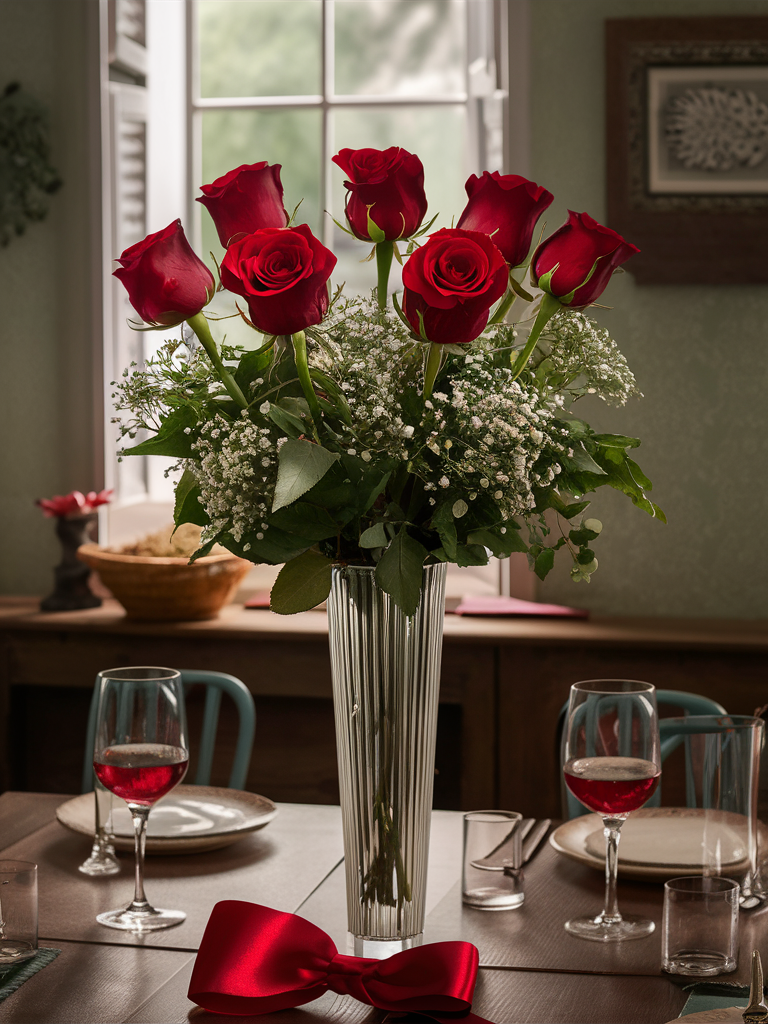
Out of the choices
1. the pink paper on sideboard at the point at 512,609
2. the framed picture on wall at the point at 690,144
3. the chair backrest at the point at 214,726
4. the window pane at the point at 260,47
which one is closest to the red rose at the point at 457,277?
the chair backrest at the point at 214,726

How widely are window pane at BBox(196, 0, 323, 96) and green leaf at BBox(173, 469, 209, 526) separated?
7.71ft

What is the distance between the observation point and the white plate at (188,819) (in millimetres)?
1337

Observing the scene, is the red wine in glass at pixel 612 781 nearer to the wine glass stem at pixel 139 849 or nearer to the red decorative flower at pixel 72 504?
the wine glass stem at pixel 139 849

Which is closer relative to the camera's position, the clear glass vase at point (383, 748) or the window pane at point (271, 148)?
the clear glass vase at point (383, 748)

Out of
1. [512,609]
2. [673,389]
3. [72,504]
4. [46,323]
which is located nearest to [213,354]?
[512,609]

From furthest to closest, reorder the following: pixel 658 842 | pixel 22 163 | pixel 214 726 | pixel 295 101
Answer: pixel 295 101
pixel 22 163
pixel 214 726
pixel 658 842

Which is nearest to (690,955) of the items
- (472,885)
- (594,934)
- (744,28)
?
(594,934)

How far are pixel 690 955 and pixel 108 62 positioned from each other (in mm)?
2735

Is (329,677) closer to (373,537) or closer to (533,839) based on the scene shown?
(533,839)

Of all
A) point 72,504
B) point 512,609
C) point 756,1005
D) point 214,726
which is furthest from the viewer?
point 72,504

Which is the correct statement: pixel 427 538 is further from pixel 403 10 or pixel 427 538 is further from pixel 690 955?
pixel 403 10

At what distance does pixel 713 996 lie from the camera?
978 mm

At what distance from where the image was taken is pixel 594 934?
1.12 m

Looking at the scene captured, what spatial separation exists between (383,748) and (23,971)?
1.25 feet
